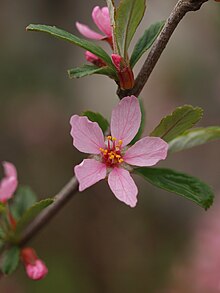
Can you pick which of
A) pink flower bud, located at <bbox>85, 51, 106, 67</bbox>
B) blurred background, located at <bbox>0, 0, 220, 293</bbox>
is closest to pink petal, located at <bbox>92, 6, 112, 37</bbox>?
pink flower bud, located at <bbox>85, 51, 106, 67</bbox>

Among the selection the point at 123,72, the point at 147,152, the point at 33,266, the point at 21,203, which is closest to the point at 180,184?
the point at 147,152

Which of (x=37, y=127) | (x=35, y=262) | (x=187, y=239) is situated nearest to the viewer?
(x=35, y=262)

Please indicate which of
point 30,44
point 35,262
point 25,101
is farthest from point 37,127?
point 35,262

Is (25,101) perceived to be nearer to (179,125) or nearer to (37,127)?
(37,127)

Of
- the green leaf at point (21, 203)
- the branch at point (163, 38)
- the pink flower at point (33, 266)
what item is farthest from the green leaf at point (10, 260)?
the branch at point (163, 38)

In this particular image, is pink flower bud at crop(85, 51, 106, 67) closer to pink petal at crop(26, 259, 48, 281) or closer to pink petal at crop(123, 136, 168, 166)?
pink petal at crop(123, 136, 168, 166)

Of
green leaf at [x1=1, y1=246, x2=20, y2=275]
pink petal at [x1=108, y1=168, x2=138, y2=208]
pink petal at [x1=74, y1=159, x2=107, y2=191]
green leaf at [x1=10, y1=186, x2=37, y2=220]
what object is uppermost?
pink petal at [x1=74, y1=159, x2=107, y2=191]
